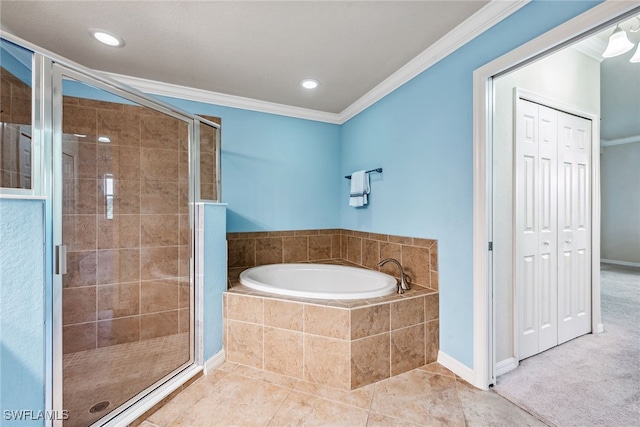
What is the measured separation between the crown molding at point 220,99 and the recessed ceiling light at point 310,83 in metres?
0.54

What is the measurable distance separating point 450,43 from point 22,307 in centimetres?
267

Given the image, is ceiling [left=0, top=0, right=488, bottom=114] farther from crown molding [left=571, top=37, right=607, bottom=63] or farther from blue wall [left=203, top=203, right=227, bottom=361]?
crown molding [left=571, top=37, right=607, bottom=63]

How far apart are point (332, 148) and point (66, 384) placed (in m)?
3.02

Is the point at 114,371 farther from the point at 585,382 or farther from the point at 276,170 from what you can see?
the point at 585,382

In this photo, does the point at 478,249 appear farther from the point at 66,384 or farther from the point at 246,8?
the point at 66,384

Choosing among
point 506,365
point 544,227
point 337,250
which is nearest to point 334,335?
point 506,365

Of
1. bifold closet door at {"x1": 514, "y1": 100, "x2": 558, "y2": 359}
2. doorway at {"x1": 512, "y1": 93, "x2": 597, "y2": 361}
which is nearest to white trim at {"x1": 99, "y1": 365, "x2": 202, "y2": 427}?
doorway at {"x1": 512, "y1": 93, "x2": 597, "y2": 361}

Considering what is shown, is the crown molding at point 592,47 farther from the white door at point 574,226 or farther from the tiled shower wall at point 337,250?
the tiled shower wall at point 337,250

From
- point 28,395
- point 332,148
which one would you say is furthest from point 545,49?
point 28,395

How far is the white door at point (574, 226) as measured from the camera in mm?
2141

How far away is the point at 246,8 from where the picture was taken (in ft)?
5.01

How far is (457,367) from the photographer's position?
5.91 ft

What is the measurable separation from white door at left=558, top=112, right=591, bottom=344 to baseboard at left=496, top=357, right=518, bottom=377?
665 millimetres

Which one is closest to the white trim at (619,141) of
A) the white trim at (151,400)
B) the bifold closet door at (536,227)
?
the bifold closet door at (536,227)
